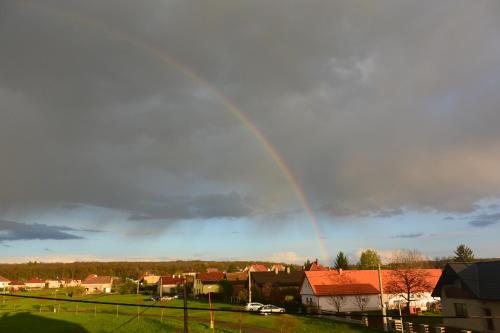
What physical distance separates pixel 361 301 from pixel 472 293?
21.5 meters

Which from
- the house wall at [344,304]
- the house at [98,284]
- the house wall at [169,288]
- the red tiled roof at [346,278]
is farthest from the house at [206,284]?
the house at [98,284]

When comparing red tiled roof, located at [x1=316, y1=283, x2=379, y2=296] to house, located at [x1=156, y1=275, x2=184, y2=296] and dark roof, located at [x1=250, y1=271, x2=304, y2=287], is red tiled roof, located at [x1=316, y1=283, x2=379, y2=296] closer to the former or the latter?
dark roof, located at [x1=250, y1=271, x2=304, y2=287]

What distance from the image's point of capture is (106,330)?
1813 inches

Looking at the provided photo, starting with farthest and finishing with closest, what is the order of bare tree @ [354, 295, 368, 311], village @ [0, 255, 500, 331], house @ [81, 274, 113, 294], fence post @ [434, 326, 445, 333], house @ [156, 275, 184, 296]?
house @ [81, 274, 113, 294] → house @ [156, 275, 184, 296] → bare tree @ [354, 295, 368, 311] → village @ [0, 255, 500, 331] → fence post @ [434, 326, 445, 333]

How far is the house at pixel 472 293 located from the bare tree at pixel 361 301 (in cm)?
1439

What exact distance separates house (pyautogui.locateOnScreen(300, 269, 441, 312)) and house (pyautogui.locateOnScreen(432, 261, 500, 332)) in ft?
43.6

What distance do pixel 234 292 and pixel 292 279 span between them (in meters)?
13.2

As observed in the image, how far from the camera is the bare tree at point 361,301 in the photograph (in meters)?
58.4

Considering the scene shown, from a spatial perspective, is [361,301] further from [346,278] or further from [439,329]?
[439,329]

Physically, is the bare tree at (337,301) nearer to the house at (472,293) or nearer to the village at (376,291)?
the village at (376,291)

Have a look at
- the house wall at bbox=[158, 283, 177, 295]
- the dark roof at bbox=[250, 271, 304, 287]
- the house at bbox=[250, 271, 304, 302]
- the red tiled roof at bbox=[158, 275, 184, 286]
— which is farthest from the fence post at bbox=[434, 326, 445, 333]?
the red tiled roof at bbox=[158, 275, 184, 286]

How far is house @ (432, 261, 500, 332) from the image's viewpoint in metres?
37.3

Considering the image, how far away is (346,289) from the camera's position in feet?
200

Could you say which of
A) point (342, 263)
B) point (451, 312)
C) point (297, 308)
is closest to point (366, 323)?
point (451, 312)
